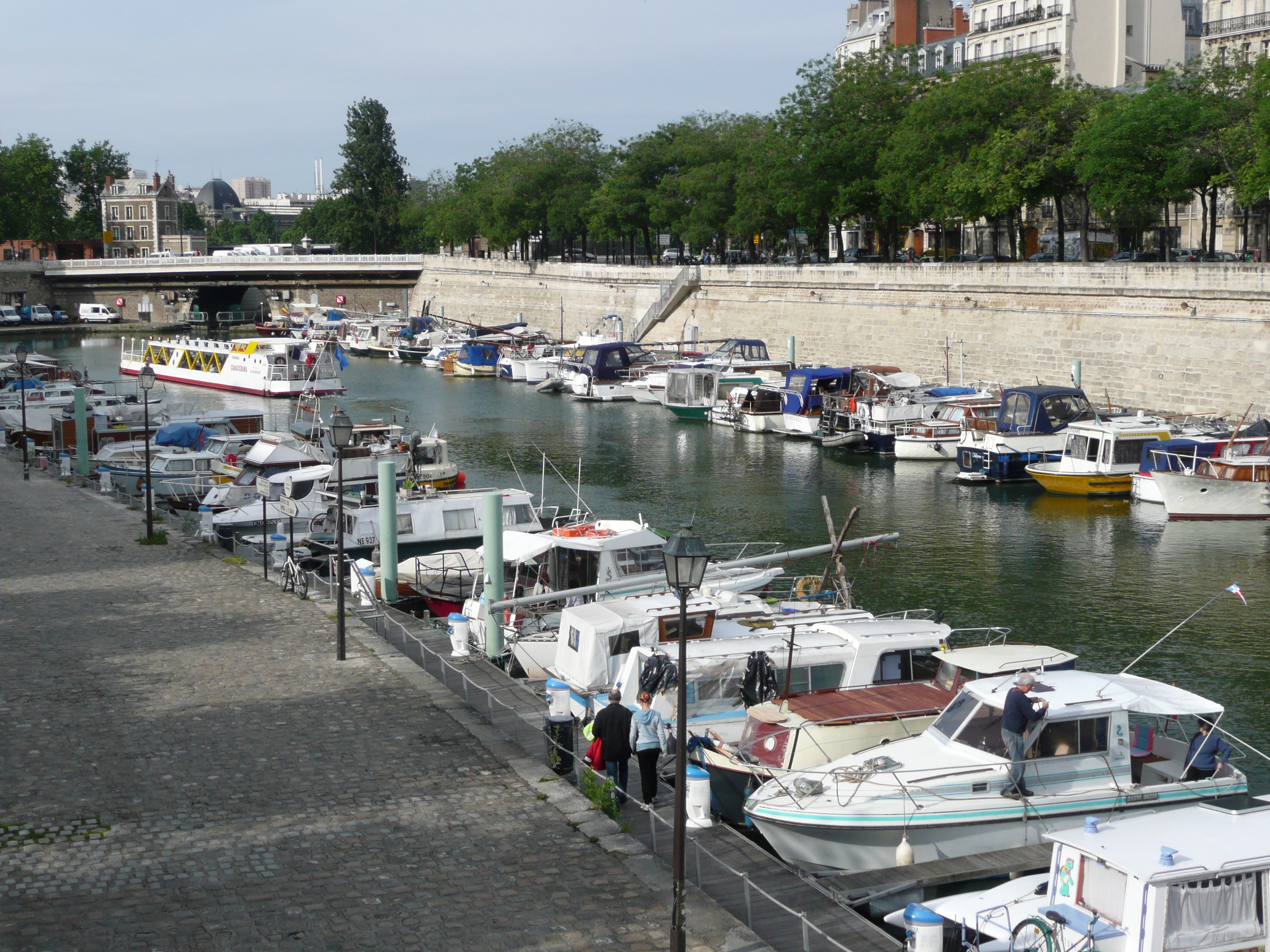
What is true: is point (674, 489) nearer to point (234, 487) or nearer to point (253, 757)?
point (234, 487)

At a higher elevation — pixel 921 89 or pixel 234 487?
pixel 921 89

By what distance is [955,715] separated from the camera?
578 inches

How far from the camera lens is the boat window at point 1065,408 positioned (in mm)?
41031

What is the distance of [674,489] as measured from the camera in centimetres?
3941

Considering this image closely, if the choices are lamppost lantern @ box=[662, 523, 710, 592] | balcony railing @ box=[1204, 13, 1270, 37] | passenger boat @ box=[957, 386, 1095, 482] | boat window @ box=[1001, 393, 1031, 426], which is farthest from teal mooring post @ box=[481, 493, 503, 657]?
balcony railing @ box=[1204, 13, 1270, 37]

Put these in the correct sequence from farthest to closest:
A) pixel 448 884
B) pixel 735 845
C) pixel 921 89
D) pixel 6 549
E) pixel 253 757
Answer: pixel 921 89 → pixel 6 549 → pixel 253 757 → pixel 735 845 → pixel 448 884

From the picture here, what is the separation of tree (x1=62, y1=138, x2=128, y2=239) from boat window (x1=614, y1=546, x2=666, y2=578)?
131 metres

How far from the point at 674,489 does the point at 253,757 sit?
2568 centimetres

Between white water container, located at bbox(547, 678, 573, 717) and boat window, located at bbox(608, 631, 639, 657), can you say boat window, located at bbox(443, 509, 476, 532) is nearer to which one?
boat window, located at bbox(608, 631, 639, 657)

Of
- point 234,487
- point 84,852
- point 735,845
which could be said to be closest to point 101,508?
point 234,487

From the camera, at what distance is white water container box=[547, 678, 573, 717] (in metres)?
14.6

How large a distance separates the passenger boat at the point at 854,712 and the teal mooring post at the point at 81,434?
27.0 metres

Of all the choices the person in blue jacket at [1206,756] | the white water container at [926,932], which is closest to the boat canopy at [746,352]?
the person in blue jacket at [1206,756]

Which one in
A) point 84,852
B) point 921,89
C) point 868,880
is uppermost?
point 921,89
